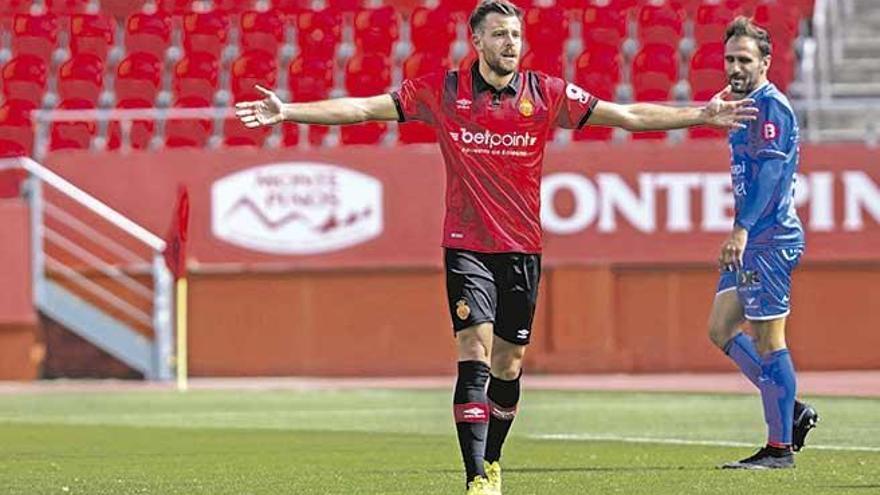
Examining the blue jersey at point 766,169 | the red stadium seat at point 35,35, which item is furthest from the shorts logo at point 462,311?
the red stadium seat at point 35,35

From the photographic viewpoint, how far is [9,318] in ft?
74.2

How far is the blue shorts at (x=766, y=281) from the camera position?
11.0 metres

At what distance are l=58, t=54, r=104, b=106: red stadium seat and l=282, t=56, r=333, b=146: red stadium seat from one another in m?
2.20

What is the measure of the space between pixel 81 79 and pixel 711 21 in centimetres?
714

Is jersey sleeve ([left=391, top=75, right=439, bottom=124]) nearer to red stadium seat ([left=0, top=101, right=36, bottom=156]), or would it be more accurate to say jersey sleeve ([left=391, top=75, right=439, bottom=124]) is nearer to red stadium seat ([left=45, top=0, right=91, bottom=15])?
red stadium seat ([left=0, top=101, right=36, bottom=156])

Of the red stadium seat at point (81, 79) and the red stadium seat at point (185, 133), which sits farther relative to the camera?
the red stadium seat at point (81, 79)

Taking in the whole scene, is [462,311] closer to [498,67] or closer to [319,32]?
[498,67]

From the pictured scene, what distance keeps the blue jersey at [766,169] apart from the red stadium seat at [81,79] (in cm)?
1521

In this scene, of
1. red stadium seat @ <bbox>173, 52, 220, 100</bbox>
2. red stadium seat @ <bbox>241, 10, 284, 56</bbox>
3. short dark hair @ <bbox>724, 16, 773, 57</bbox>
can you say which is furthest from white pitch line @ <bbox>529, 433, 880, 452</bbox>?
red stadium seat @ <bbox>241, 10, 284, 56</bbox>

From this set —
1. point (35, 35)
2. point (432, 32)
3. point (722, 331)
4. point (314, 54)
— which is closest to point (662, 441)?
point (722, 331)

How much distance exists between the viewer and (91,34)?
26.4 meters

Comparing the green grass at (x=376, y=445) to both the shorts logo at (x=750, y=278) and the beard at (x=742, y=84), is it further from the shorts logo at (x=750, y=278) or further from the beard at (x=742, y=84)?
the beard at (x=742, y=84)

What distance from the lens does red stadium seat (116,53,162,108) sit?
25203mm

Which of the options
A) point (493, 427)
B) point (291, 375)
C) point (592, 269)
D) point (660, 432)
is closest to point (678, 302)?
point (592, 269)
